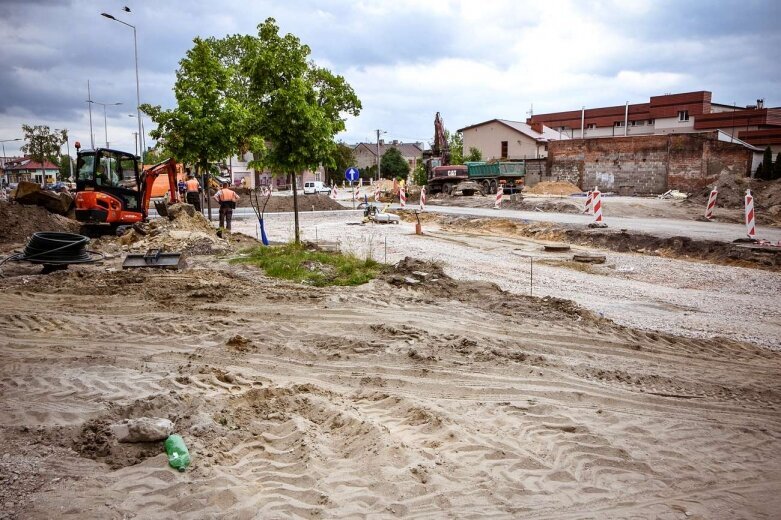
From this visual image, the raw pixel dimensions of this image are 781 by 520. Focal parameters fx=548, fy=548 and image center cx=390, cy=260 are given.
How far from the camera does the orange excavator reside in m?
18.1

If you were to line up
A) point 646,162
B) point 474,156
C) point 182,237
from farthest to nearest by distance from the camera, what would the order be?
point 474,156, point 646,162, point 182,237

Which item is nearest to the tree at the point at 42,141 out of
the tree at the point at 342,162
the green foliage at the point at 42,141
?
the green foliage at the point at 42,141

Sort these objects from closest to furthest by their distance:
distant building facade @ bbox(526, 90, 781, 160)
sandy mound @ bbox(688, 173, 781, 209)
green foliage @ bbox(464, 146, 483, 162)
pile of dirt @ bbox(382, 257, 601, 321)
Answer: pile of dirt @ bbox(382, 257, 601, 321) < sandy mound @ bbox(688, 173, 781, 209) < distant building facade @ bbox(526, 90, 781, 160) < green foliage @ bbox(464, 146, 483, 162)

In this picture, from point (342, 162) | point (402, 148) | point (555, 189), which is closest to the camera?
point (555, 189)

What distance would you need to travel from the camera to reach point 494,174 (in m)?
41.8

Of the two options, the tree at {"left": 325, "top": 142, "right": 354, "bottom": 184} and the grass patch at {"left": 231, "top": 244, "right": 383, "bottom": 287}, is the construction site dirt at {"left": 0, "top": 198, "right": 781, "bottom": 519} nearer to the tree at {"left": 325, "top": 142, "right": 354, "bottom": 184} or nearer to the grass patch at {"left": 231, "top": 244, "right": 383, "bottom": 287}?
the grass patch at {"left": 231, "top": 244, "right": 383, "bottom": 287}

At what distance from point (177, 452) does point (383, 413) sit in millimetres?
1857

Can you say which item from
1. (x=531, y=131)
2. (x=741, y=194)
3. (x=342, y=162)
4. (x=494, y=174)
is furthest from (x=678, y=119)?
(x=342, y=162)

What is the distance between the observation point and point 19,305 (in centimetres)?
891

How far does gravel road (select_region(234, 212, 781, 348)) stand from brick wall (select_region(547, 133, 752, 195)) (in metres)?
27.3

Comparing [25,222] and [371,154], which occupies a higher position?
[371,154]

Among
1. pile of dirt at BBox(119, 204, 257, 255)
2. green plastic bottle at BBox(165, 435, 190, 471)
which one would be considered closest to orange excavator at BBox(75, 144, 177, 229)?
pile of dirt at BBox(119, 204, 257, 255)

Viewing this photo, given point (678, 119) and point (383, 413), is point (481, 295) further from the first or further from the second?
point (678, 119)

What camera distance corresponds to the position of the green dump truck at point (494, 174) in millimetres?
41688
